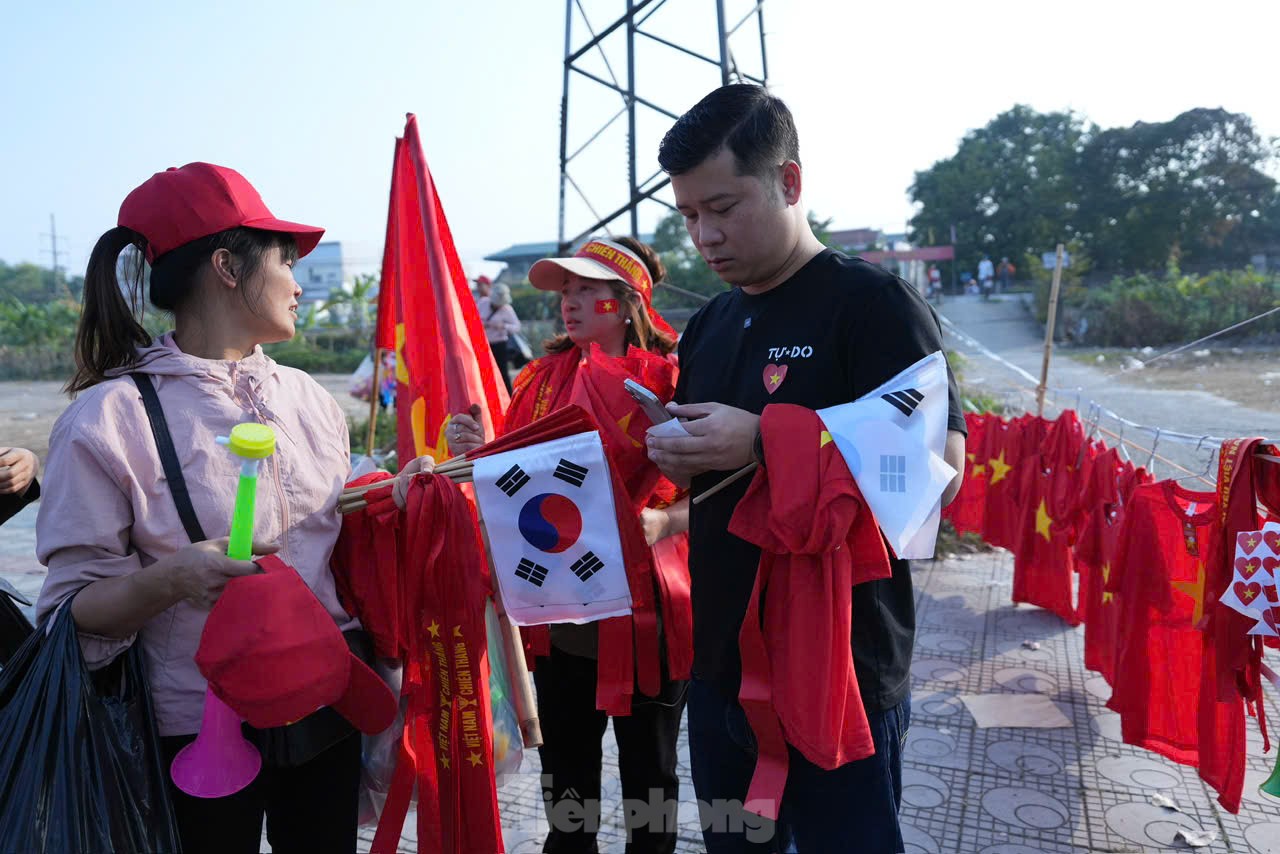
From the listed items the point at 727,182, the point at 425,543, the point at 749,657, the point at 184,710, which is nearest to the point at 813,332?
the point at 727,182

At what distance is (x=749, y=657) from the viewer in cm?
153

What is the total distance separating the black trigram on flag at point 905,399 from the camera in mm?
1396

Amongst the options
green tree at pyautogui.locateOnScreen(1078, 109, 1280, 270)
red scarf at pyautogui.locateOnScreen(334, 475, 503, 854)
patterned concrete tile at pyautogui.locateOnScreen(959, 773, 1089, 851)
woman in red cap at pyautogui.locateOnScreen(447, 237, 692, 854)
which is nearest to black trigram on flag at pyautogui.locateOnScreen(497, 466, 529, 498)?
red scarf at pyautogui.locateOnScreen(334, 475, 503, 854)

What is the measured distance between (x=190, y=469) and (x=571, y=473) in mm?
723

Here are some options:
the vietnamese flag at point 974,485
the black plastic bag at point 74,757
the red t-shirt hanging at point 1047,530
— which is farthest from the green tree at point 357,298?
the black plastic bag at point 74,757

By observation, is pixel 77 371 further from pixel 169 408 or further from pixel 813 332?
pixel 813 332

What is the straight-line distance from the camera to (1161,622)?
2.89 meters

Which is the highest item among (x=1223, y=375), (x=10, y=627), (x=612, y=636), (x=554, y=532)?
(x=554, y=532)

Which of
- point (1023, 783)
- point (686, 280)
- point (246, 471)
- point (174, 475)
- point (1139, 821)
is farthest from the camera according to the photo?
point (686, 280)

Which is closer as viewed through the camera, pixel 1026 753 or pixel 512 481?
pixel 512 481

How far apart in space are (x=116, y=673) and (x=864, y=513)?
4.47ft

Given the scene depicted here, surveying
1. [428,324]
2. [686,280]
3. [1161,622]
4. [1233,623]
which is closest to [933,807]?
[1161,622]

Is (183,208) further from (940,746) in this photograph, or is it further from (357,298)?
(357,298)

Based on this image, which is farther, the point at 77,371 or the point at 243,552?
the point at 77,371
